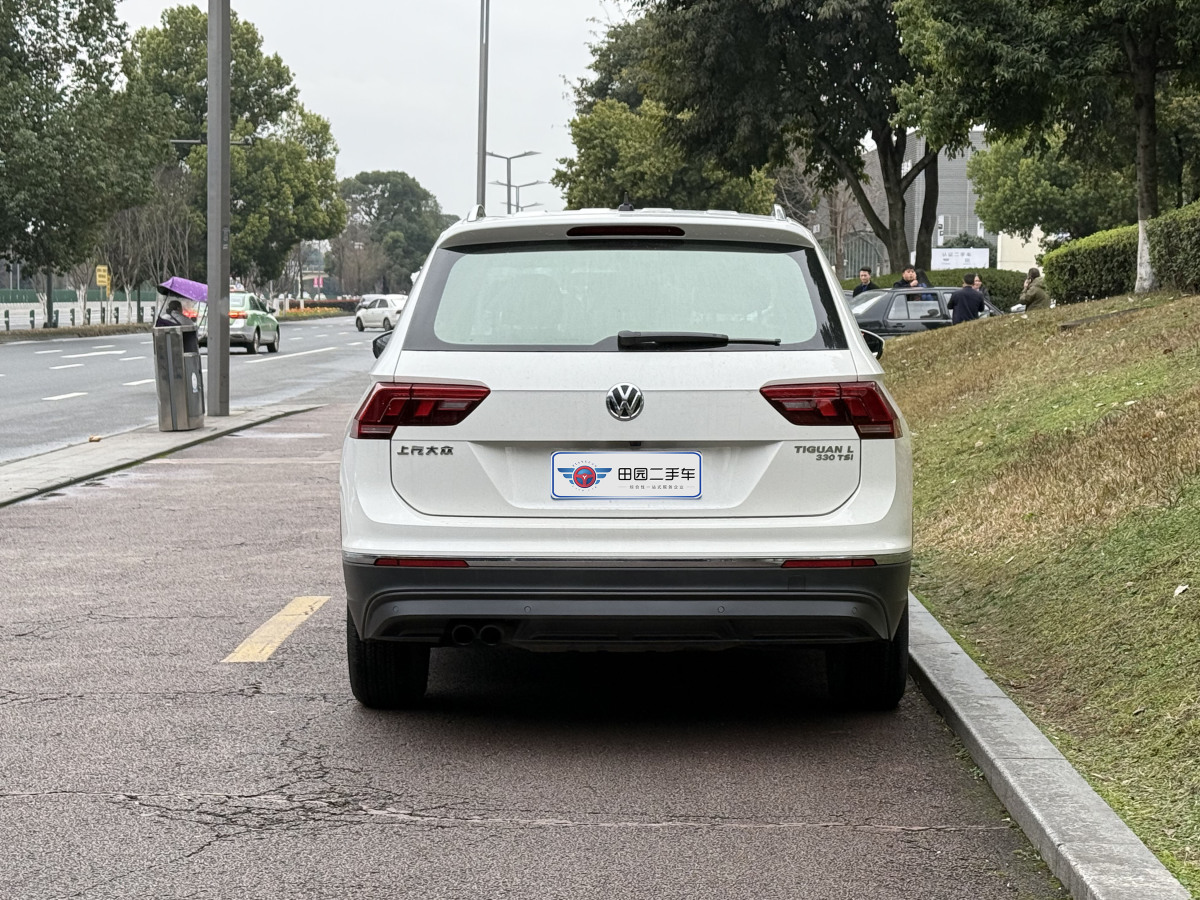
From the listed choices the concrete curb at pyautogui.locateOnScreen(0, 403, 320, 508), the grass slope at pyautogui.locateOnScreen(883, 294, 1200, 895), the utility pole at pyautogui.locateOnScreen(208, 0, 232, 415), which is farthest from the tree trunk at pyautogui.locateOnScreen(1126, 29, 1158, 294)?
the concrete curb at pyautogui.locateOnScreen(0, 403, 320, 508)

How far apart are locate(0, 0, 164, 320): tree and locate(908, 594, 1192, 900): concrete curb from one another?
48848mm

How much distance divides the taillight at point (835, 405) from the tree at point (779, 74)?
3291 centimetres

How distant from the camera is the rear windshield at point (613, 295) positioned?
5.57 metres

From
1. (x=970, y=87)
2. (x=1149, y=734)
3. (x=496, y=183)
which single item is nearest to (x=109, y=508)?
(x=1149, y=734)

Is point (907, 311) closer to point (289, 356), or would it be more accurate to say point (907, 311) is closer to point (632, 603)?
point (289, 356)

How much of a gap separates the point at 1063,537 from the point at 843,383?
10.5ft

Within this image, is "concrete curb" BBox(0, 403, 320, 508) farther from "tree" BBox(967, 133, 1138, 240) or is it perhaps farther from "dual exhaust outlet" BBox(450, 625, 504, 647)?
"tree" BBox(967, 133, 1138, 240)

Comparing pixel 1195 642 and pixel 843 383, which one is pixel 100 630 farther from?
pixel 1195 642

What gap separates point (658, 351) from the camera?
5.49m

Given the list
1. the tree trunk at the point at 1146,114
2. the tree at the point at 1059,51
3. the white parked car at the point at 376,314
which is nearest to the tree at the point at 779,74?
the tree at the point at 1059,51

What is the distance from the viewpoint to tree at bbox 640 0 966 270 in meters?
38.2

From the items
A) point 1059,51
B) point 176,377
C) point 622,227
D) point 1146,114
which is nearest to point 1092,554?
point 622,227

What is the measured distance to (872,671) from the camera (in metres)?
6.14

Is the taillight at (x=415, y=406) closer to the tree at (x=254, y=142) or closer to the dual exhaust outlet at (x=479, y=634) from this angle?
the dual exhaust outlet at (x=479, y=634)
